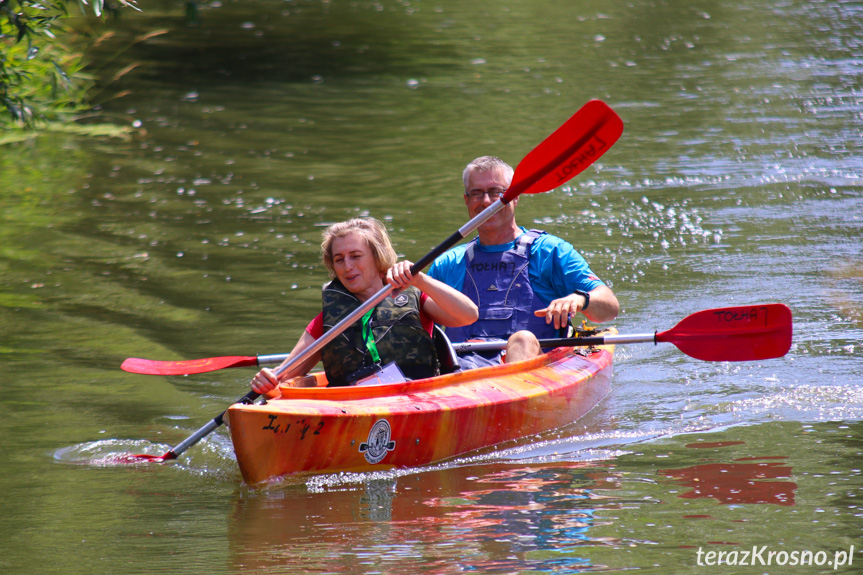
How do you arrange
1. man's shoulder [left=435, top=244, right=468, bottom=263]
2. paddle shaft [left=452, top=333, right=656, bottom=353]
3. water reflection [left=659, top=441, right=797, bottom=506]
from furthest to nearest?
man's shoulder [left=435, top=244, right=468, bottom=263], paddle shaft [left=452, top=333, right=656, bottom=353], water reflection [left=659, top=441, right=797, bottom=506]

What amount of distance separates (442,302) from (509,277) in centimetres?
95

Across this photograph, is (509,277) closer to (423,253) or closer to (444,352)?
(444,352)

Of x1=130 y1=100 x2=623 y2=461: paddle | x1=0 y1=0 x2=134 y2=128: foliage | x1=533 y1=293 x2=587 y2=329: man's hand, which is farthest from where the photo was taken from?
x1=0 y1=0 x2=134 y2=128: foliage

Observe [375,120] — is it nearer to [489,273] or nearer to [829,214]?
[829,214]

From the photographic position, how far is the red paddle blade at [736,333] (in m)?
4.98

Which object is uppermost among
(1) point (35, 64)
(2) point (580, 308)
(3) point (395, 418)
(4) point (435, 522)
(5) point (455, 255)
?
(1) point (35, 64)

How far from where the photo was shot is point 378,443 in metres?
4.29

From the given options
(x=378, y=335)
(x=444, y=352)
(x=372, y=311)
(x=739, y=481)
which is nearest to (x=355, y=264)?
(x=372, y=311)

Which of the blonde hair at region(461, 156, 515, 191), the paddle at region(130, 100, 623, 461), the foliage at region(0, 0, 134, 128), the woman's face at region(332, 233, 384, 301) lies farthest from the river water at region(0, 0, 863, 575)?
the blonde hair at region(461, 156, 515, 191)

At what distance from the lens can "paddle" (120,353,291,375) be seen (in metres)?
4.84

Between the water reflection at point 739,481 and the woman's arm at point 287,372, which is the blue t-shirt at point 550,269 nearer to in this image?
the woman's arm at point 287,372

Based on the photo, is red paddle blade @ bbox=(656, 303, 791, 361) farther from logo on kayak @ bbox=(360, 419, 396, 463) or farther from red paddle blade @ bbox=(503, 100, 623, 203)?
logo on kayak @ bbox=(360, 419, 396, 463)

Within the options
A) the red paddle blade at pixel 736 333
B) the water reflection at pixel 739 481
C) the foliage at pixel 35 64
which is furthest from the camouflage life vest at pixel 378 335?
the foliage at pixel 35 64

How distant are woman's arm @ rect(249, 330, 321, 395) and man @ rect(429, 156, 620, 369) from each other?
894 millimetres
